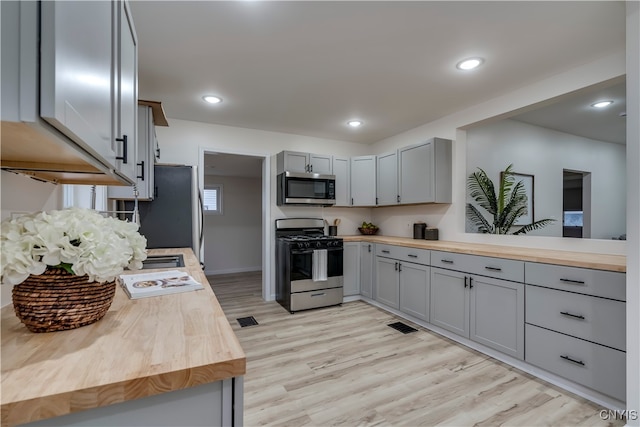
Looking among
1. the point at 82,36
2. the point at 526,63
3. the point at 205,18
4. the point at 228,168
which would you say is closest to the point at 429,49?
the point at 526,63

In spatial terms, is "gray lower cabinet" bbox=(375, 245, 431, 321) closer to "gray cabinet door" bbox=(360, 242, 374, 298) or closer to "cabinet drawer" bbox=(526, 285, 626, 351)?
"gray cabinet door" bbox=(360, 242, 374, 298)

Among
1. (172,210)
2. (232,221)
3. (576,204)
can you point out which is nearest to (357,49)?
(172,210)

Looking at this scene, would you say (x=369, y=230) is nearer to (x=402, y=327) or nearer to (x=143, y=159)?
(x=402, y=327)

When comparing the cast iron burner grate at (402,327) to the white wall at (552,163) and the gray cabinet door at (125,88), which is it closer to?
the white wall at (552,163)

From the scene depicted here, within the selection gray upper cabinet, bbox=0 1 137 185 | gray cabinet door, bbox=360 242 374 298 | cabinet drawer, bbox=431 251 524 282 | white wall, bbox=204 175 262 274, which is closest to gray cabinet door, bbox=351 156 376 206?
gray cabinet door, bbox=360 242 374 298

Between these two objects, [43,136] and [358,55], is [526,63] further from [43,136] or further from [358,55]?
[43,136]

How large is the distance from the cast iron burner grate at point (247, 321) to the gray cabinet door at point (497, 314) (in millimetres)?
2228

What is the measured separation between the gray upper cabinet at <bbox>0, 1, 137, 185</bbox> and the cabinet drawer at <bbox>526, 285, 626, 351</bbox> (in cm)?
272

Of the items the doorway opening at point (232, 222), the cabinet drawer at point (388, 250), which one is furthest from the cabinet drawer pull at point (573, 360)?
the doorway opening at point (232, 222)

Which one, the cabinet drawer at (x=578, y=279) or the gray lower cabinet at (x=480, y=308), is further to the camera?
the gray lower cabinet at (x=480, y=308)

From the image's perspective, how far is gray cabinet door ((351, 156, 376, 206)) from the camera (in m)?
4.32

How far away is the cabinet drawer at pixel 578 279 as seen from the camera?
5.87ft

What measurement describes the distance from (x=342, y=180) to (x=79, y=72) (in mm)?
3828

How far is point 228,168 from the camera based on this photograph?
5.55 metres
